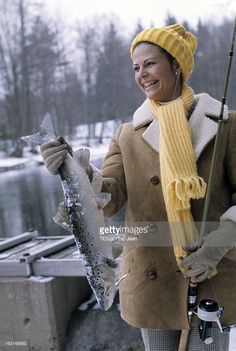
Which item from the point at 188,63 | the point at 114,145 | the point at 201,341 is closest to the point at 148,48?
the point at 188,63

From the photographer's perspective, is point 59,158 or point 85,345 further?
point 85,345

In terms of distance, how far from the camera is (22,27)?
20281mm

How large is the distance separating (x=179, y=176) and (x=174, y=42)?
2.01 feet

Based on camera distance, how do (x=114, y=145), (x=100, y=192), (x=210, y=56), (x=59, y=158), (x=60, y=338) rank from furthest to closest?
(x=210, y=56), (x=60, y=338), (x=114, y=145), (x=100, y=192), (x=59, y=158)

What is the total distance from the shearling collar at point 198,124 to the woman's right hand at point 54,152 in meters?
0.44

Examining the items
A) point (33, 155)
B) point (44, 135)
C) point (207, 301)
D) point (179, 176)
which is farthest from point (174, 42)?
point (33, 155)

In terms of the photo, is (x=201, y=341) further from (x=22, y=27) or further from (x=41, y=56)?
(x=22, y=27)

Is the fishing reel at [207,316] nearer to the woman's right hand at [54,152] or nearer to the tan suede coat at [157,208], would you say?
the tan suede coat at [157,208]

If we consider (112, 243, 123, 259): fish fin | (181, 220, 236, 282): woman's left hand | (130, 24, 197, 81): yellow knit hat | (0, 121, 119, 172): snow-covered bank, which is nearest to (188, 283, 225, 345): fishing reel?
(181, 220, 236, 282): woman's left hand

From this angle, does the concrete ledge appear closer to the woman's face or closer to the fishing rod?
the fishing rod

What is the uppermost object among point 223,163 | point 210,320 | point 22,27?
point 22,27

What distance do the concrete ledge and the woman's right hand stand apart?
2.07 m

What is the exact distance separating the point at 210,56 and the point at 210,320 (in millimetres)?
7334

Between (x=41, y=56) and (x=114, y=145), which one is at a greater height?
(x=41, y=56)
